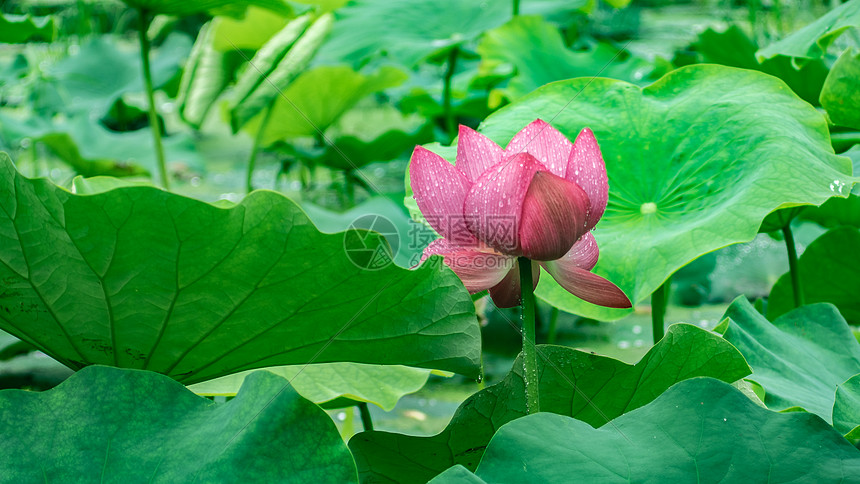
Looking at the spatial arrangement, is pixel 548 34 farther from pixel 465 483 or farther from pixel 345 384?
pixel 465 483

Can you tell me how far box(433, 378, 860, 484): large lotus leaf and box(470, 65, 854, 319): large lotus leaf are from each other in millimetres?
204

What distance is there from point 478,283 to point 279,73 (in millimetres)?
1121

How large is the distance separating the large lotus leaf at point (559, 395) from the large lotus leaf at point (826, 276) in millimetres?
578

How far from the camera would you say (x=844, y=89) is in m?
0.85

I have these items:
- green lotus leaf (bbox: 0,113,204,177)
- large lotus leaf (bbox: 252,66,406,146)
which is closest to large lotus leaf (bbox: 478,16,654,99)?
large lotus leaf (bbox: 252,66,406,146)

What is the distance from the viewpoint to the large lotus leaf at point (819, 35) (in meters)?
0.88

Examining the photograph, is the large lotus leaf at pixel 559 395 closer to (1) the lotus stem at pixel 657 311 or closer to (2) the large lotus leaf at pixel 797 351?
(2) the large lotus leaf at pixel 797 351

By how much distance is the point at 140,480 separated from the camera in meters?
0.45

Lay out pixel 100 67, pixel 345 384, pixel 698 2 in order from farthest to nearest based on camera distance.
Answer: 1. pixel 698 2
2. pixel 100 67
3. pixel 345 384

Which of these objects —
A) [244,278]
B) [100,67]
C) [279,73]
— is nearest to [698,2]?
[100,67]

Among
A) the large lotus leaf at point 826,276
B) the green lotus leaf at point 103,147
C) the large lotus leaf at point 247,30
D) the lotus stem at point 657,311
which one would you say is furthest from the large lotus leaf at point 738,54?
the green lotus leaf at point 103,147

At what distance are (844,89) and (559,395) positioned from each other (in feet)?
1.81

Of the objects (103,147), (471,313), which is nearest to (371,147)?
(103,147)

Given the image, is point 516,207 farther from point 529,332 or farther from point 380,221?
point 380,221
